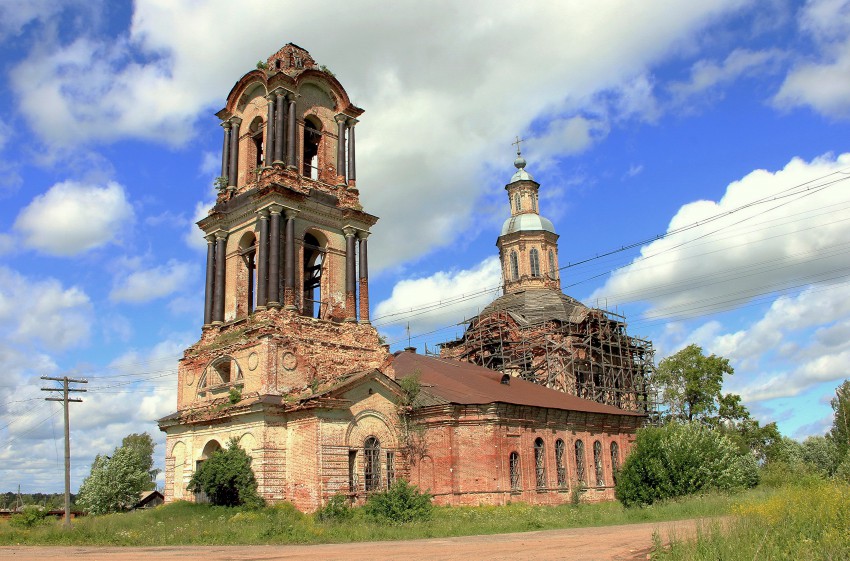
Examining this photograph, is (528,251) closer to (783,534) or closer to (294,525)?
(294,525)

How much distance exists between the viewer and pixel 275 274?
88.3 ft

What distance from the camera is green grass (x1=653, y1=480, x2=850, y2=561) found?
32.0 feet

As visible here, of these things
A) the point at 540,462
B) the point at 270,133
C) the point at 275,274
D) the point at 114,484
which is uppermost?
the point at 270,133

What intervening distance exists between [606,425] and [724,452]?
9145 mm

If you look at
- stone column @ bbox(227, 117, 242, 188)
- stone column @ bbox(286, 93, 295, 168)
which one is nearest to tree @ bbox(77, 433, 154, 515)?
stone column @ bbox(227, 117, 242, 188)

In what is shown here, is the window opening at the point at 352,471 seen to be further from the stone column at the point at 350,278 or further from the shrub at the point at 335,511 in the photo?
the stone column at the point at 350,278

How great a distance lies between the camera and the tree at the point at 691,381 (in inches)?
1902

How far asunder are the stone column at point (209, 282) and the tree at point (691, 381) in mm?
32840

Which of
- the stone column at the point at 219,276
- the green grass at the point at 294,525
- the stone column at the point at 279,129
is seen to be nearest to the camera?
the green grass at the point at 294,525

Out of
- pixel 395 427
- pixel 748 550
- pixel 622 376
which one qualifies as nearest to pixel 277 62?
pixel 395 427

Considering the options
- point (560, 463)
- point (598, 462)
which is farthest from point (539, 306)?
point (560, 463)

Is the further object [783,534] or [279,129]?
[279,129]

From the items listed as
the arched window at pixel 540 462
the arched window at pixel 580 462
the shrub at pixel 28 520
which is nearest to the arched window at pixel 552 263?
the arched window at pixel 580 462

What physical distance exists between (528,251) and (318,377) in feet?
97.2
